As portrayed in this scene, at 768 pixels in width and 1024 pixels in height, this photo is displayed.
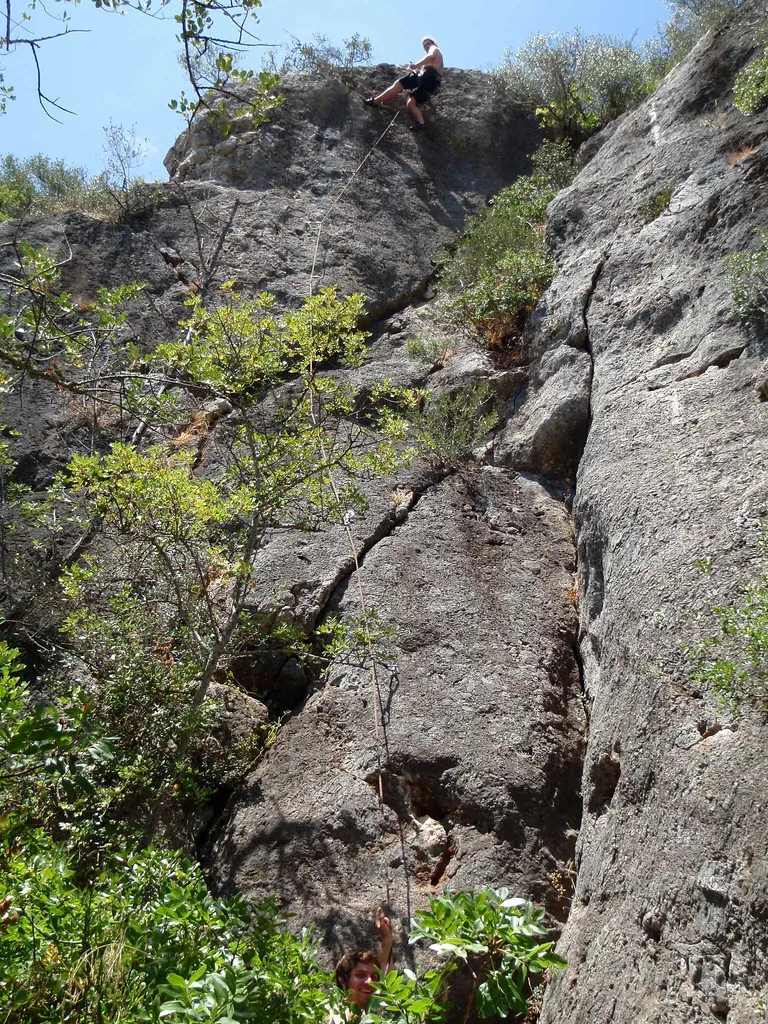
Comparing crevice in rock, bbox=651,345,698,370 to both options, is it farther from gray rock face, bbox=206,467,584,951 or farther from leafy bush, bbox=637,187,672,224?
leafy bush, bbox=637,187,672,224

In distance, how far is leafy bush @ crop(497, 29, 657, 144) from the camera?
37.1 feet

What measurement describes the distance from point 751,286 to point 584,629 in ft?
8.36

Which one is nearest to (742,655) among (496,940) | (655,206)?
(496,940)

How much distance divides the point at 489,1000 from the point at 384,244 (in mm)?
9580

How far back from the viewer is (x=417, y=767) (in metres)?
4.72

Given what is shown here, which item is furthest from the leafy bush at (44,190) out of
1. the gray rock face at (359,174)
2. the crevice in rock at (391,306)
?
the crevice in rock at (391,306)

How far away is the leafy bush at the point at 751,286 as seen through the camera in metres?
5.01

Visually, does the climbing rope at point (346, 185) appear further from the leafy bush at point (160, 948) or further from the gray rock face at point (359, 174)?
the leafy bush at point (160, 948)

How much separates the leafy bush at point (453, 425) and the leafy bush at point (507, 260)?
3.90 feet

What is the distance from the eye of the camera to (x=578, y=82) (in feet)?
39.0

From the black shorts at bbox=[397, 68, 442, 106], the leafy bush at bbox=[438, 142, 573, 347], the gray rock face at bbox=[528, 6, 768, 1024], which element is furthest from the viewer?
the black shorts at bbox=[397, 68, 442, 106]

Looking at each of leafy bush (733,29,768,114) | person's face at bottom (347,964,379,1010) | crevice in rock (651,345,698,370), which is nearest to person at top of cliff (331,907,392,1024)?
person's face at bottom (347,964,379,1010)

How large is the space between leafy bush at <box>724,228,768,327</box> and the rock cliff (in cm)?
19

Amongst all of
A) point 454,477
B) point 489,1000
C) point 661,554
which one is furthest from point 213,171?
point 489,1000
